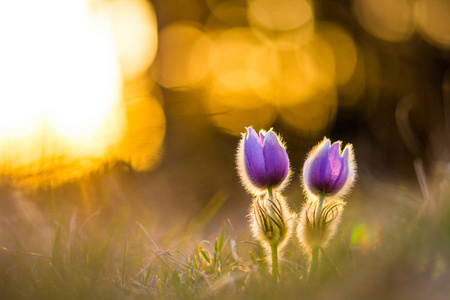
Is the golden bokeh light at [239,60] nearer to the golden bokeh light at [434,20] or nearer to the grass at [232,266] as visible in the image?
the golden bokeh light at [434,20]

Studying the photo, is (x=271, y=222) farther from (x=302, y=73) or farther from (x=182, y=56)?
(x=182, y=56)

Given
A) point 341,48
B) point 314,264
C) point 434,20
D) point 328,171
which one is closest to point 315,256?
point 314,264

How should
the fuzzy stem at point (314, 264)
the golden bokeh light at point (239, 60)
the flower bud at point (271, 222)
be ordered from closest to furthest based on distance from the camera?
the fuzzy stem at point (314, 264), the flower bud at point (271, 222), the golden bokeh light at point (239, 60)

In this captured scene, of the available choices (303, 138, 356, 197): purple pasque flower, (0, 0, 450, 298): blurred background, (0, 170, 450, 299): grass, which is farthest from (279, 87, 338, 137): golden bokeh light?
(303, 138, 356, 197): purple pasque flower

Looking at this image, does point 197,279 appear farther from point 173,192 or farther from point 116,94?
point 116,94

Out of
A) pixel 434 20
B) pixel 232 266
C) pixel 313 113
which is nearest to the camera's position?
pixel 232 266

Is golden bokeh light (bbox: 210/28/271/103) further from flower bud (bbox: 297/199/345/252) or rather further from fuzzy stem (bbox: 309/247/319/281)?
fuzzy stem (bbox: 309/247/319/281)

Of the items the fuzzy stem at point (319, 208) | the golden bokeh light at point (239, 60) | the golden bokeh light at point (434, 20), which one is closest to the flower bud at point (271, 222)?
the fuzzy stem at point (319, 208)

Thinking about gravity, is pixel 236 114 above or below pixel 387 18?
below
